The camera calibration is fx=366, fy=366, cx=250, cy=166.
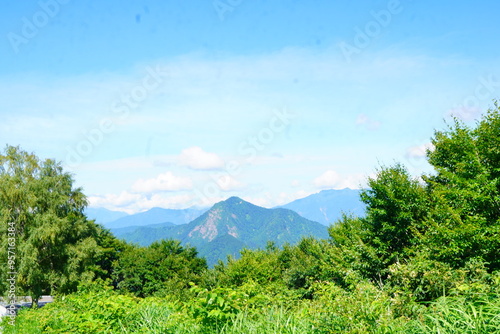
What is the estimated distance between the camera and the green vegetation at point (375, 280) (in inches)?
204

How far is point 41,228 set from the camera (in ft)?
92.4

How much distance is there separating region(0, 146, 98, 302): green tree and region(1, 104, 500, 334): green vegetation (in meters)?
0.59

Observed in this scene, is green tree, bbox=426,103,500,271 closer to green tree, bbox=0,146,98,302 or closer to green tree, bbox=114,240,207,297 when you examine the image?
green tree, bbox=0,146,98,302

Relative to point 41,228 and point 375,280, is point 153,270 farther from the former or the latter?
point 375,280

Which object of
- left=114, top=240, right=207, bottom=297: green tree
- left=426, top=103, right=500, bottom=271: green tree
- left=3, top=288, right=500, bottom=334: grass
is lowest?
left=114, top=240, right=207, bottom=297: green tree

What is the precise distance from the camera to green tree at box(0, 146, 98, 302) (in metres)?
27.8

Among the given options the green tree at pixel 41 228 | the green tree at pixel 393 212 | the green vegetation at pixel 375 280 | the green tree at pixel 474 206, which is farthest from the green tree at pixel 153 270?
the green tree at pixel 474 206

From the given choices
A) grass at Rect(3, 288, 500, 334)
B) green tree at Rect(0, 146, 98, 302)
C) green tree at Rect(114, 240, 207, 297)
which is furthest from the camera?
green tree at Rect(114, 240, 207, 297)

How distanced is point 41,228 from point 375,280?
80.4 feet

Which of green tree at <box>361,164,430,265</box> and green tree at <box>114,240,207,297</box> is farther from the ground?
green tree at <box>361,164,430,265</box>

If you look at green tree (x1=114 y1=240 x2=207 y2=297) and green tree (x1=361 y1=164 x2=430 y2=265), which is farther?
green tree (x1=114 y1=240 x2=207 y2=297)

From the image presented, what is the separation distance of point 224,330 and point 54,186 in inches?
1200

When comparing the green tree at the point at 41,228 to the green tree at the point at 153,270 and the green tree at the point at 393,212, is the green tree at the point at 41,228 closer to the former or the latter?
the green tree at the point at 153,270

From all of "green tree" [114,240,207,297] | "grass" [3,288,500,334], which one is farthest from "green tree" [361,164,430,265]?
"green tree" [114,240,207,297]
